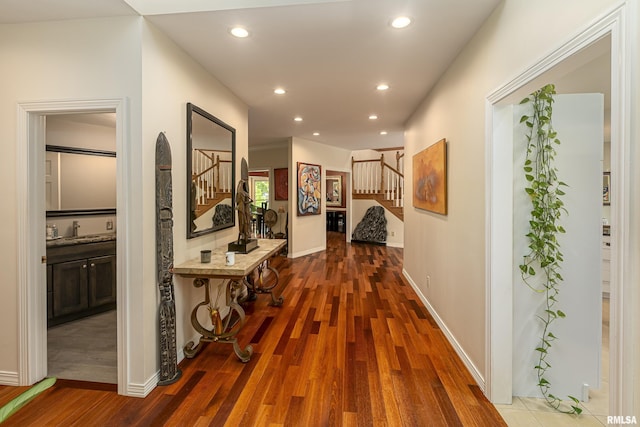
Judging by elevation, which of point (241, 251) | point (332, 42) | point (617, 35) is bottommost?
point (241, 251)

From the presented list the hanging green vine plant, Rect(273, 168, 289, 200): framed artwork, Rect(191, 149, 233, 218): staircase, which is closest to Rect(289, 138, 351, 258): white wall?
Rect(273, 168, 289, 200): framed artwork

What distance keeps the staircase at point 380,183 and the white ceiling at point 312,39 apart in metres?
4.69

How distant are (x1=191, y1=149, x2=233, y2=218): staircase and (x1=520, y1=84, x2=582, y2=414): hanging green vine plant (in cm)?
261

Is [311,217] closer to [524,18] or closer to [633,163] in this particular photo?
[524,18]

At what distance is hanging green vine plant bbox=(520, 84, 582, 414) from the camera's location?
197 cm

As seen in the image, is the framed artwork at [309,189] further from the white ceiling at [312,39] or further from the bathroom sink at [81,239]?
the bathroom sink at [81,239]

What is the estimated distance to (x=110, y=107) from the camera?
2111 mm

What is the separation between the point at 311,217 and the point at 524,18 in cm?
593

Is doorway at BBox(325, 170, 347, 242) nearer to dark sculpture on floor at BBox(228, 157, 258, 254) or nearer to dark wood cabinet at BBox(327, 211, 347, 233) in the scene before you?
dark wood cabinet at BBox(327, 211, 347, 233)

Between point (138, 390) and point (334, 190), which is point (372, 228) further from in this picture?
point (138, 390)

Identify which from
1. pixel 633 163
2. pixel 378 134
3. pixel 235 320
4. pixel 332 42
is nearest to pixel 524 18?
pixel 633 163

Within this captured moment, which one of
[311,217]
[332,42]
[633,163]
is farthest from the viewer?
[311,217]

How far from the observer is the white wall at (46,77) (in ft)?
6.90

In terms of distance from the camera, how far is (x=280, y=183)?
7.71 metres
